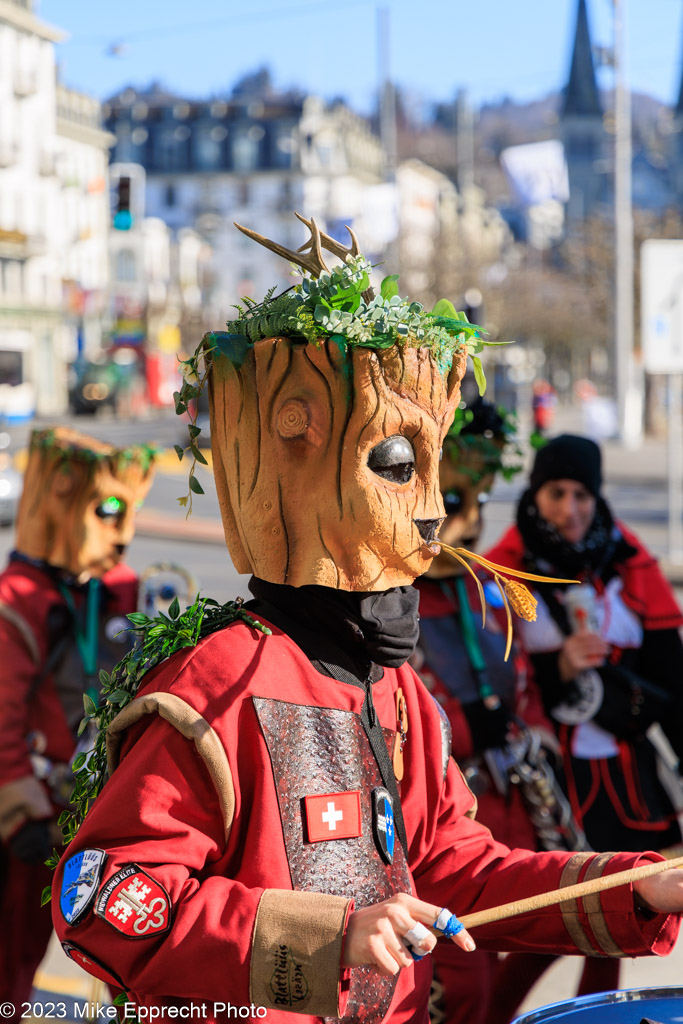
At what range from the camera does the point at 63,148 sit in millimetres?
56219

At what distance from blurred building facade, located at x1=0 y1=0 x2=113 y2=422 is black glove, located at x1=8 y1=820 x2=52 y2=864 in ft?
139

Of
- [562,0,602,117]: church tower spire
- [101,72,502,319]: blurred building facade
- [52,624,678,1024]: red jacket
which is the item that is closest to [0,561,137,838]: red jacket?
[52,624,678,1024]: red jacket

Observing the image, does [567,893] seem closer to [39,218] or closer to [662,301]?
[662,301]

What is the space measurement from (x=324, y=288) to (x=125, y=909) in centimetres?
106

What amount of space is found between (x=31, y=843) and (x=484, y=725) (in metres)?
1.32

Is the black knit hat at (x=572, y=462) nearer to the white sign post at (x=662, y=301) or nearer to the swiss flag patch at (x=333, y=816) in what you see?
the swiss flag patch at (x=333, y=816)

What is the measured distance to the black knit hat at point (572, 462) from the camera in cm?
409

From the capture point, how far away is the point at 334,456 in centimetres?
218

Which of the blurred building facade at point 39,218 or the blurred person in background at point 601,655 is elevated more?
the blurred building facade at point 39,218

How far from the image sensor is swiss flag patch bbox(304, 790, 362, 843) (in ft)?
7.03

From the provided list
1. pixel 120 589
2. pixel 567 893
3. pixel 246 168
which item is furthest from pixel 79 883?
pixel 246 168

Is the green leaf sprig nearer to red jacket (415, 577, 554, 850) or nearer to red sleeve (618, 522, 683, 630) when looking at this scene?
red jacket (415, 577, 554, 850)

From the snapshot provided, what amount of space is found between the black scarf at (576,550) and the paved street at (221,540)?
1484 mm

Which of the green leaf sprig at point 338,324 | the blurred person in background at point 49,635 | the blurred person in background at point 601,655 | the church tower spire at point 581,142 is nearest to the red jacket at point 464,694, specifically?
the blurred person in background at point 601,655
